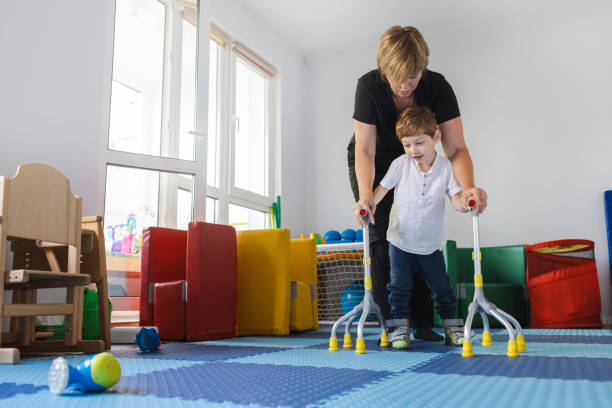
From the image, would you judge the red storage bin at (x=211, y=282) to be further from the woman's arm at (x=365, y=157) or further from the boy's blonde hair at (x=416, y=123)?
the boy's blonde hair at (x=416, y=123)

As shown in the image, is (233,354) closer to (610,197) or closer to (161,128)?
(161,128)

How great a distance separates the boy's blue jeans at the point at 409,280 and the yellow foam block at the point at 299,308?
3.43 feet

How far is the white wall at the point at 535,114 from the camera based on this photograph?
13.9ft

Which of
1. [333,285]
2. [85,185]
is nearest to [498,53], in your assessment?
[333,285]

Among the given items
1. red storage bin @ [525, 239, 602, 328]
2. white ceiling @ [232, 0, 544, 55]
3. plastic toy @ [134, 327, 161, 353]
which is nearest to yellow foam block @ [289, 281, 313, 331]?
plastic toy @ [134, 327, 161, 353]

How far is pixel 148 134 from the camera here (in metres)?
3.20

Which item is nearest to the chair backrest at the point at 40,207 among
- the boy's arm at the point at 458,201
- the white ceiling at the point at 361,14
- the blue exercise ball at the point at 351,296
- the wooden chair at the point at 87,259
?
the wooden chair at the point at 87,259

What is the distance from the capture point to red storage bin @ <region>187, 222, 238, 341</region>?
2.43 metres

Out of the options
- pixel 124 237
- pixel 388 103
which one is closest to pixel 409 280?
pixel 388 103

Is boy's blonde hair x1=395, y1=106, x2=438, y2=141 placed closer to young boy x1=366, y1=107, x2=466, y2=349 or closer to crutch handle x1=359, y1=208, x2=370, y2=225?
young boy x1=366, y1=107, x2=466, y2=349

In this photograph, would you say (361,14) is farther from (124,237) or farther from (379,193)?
(379,193)

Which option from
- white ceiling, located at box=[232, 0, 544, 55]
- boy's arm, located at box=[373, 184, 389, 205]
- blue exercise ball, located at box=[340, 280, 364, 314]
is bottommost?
blue exercise ball, located at box=[340, 280, 364, 314]

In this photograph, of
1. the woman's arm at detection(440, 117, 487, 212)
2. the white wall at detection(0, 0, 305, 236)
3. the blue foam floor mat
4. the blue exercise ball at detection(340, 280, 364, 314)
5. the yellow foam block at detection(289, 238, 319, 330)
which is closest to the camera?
the blue foam floor mat

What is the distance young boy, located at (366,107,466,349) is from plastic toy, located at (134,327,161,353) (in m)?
0.89
